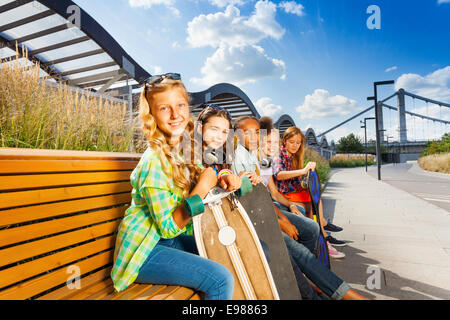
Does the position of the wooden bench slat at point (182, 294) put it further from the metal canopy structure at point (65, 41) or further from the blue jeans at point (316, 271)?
the metal canopy structure at point (65, 41)

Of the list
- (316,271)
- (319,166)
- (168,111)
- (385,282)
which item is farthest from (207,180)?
(319,166)

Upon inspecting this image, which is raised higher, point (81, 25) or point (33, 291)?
point (81, 25)

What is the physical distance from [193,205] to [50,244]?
0.74 metres

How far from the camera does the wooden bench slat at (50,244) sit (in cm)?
118

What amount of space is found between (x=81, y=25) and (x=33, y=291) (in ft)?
23.9

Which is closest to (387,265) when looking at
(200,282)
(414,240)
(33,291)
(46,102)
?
(414,240)

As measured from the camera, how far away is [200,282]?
4.29 ft

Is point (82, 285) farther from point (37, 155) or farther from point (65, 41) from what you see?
point (65, 41)

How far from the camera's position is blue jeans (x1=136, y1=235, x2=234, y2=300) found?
131 cm

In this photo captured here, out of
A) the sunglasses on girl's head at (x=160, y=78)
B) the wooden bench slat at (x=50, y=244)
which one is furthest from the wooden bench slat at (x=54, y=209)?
the sunglasses on girl's head at (x=160, y=78)

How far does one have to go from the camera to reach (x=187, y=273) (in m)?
1.32

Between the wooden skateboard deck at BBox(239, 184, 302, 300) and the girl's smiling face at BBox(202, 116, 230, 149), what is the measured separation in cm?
53
